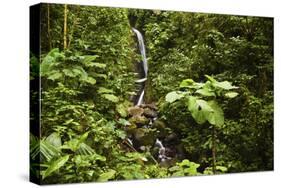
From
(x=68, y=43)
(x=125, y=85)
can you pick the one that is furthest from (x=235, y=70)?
(x=68, y=43)

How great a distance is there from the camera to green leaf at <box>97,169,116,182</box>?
19.6ft

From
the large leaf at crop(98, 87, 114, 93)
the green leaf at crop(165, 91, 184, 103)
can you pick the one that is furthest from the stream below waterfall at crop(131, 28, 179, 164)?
the large leaf at crop(98, 87, 114, 93)

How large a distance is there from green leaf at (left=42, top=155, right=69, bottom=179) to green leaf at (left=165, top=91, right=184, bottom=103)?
122 cm

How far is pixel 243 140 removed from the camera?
682cm

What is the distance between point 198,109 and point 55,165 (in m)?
1.62

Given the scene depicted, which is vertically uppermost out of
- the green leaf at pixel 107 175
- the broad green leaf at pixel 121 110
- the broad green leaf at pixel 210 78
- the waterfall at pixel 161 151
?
the broad green leaf at pixel 210 78

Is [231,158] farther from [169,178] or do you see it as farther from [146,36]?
[146,36]

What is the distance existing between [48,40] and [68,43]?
0.21 metres

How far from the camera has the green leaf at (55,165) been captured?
5684mm

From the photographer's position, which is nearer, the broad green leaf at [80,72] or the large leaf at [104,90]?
the broad green leaf at [80,72]

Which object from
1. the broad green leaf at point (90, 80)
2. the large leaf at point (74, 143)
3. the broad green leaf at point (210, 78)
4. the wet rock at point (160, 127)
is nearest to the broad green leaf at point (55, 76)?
the broad green leaf at point (90, 80)

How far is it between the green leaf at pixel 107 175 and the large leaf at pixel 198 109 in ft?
3.41

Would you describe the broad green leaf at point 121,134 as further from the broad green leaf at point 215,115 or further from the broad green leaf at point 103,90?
the broad green leaf at point 215,115

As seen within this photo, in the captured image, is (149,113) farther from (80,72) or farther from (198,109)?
(80,72)
